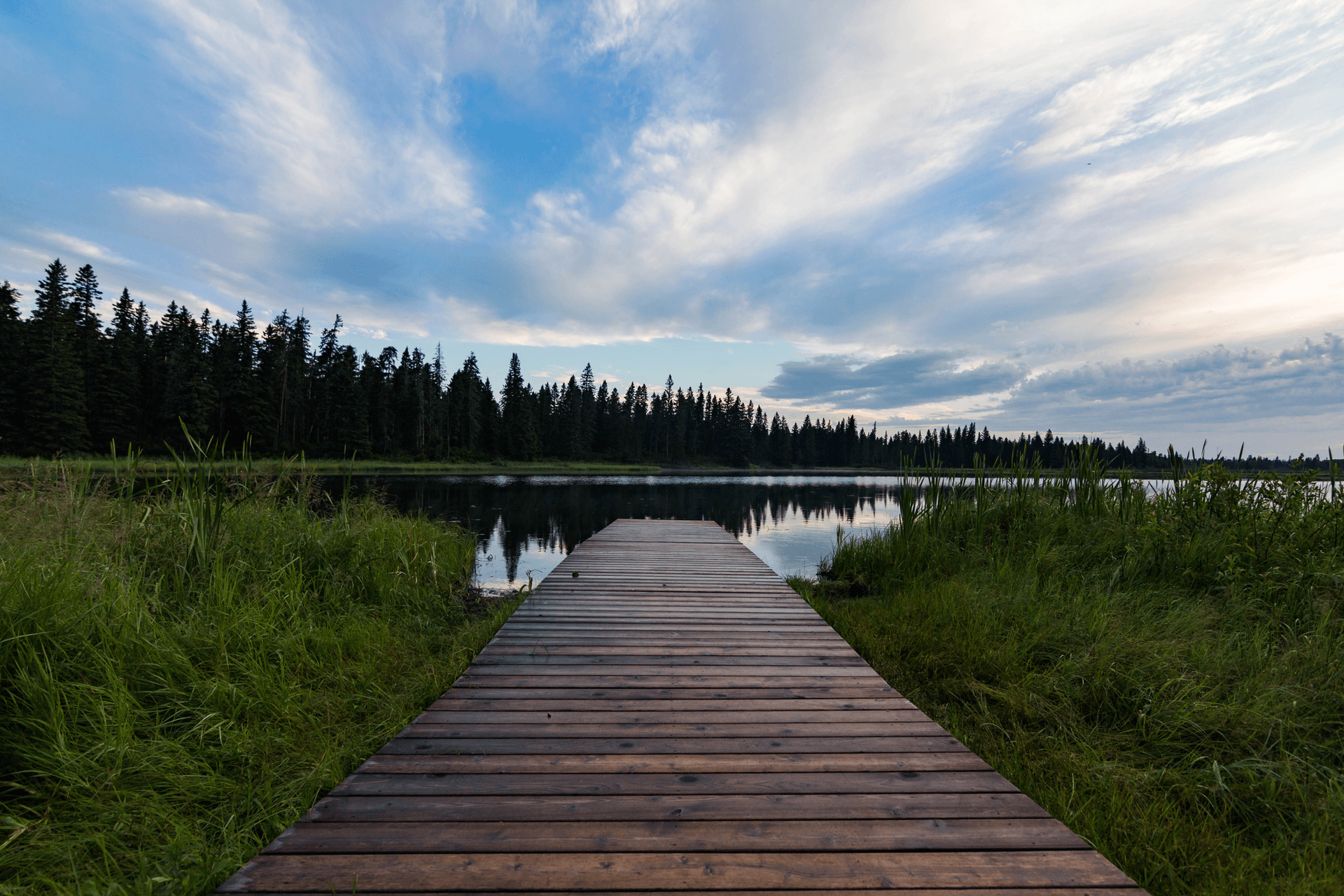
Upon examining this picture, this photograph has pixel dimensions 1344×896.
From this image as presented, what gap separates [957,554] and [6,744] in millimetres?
7566

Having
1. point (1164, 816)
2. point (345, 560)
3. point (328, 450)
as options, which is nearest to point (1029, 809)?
point (1164, 816)

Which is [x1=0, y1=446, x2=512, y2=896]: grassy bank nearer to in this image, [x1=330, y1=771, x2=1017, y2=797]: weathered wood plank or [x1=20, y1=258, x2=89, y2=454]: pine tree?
[x1=330, y1=771, x2=1017, y2=797]: weathered wood plank

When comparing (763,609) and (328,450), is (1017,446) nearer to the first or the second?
(763,609)

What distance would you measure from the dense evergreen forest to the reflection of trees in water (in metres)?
7.64

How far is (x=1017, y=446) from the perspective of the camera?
6.98 metres

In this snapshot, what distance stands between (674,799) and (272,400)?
54.6 meters

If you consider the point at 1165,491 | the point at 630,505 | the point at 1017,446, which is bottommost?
the point at 630,505

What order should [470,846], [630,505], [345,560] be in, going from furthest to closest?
[630,505] < [345,560] < [470,846]

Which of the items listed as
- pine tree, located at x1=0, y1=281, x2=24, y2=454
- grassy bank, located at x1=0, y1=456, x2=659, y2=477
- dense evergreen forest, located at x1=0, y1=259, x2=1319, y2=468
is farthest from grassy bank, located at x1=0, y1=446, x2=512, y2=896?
pine tree, located at x1=0, y1=281, x2=24, y2=454

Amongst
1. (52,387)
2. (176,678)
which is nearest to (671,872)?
(176,678)

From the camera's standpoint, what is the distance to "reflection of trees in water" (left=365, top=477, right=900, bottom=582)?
44.2 feet

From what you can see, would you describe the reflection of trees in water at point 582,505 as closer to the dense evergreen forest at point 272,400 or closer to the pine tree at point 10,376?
the dense evergreen forest at point 272,400

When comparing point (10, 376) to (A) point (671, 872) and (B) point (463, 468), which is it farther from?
(A) point (671, 872)

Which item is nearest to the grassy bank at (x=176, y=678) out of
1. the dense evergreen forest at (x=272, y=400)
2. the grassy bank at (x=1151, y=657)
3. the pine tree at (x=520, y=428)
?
the grassy bank at (x=1151, y=657)
